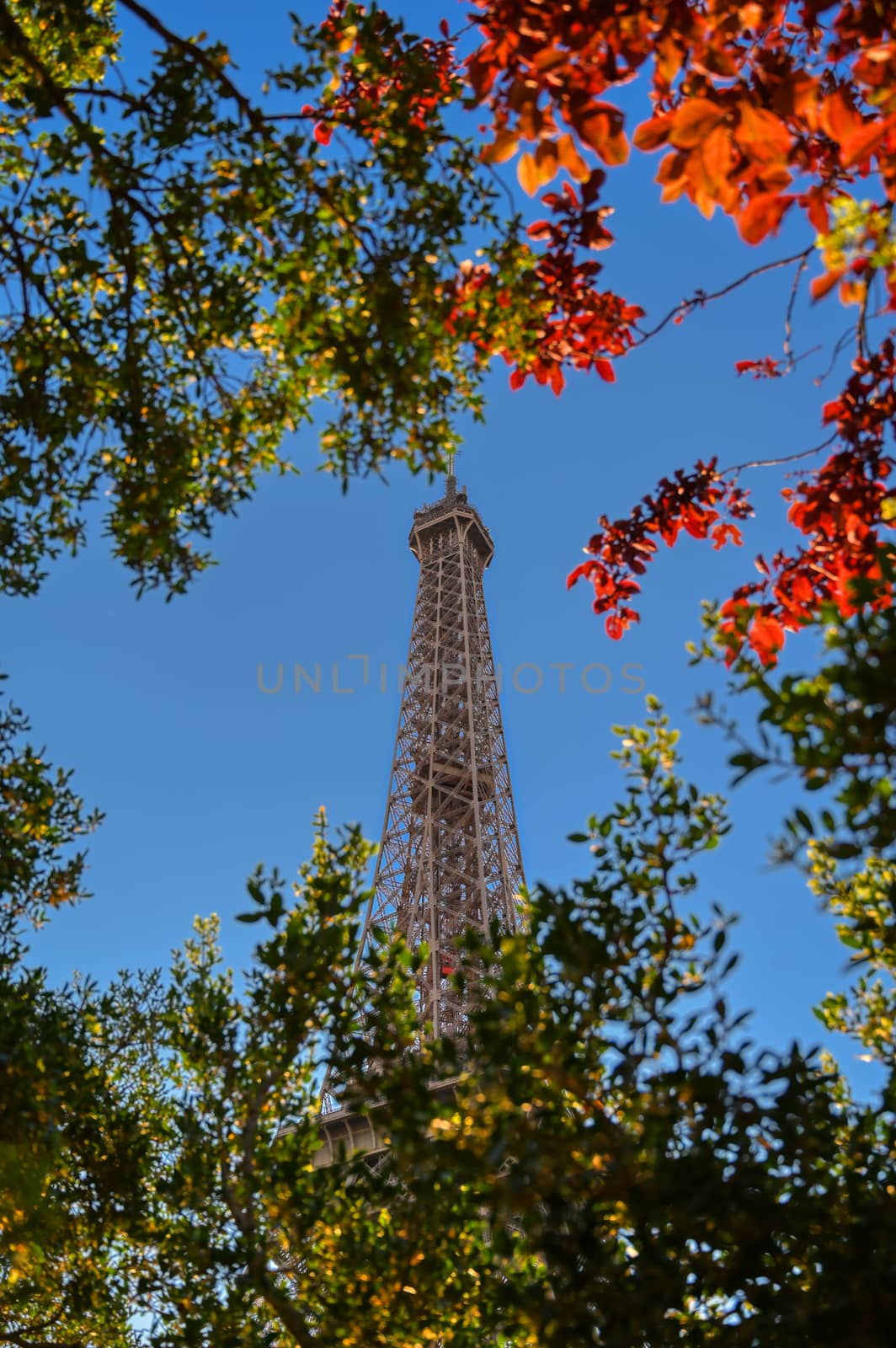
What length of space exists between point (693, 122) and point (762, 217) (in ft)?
1.04

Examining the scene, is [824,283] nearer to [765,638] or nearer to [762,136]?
[762,136]

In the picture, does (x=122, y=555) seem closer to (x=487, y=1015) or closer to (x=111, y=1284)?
(x=487, y=1015)

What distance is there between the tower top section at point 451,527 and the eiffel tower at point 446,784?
53mm

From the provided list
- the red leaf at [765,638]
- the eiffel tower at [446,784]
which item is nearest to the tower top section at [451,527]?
the eiffel tower at [446,784]

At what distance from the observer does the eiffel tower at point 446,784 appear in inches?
1194

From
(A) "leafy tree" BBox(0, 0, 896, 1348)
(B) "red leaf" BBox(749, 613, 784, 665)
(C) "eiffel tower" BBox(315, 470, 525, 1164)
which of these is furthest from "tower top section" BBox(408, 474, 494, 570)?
(B) "red leaf" BBox(749, 613, 784, 665)

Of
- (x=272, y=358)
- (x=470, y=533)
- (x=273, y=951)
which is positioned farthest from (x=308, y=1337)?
(x=470, y=533)

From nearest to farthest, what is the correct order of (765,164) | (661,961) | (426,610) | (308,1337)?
1. (765,164)
2. (661,961)
3. (308,1337)
4. (426,610)

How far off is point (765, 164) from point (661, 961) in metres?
3.27

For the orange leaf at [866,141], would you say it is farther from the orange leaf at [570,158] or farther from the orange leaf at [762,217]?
the orange leaf at [570,158]

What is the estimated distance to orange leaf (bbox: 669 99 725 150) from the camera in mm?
2719

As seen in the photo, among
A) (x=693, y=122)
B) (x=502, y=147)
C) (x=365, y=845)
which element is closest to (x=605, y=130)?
(x=502, y=147)

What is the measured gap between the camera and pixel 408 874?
33.2 meters

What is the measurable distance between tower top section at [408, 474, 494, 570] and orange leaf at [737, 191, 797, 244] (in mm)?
42165
